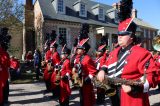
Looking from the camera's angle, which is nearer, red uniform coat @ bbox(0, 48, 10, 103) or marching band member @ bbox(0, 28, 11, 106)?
marching band member @ bbox(0, 28, 11, 106)

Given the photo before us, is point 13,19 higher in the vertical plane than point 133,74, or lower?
higher

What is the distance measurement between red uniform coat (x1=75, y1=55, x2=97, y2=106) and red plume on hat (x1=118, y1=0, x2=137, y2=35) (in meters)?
2.50

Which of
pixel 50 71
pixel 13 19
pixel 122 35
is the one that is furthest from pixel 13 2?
pixel 122 35

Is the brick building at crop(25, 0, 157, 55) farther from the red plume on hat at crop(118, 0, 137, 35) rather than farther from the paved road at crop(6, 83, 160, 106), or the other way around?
the red plume on hat at crop(118, 0, 137, 35)

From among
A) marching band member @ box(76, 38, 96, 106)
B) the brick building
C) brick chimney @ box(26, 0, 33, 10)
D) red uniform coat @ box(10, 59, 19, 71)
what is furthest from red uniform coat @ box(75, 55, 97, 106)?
brick chimney @ box(26, 0, 33, 10)

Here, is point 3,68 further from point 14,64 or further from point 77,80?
point 14,64

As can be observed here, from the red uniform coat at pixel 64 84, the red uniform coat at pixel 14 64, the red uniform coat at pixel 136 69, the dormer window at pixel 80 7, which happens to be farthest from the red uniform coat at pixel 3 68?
the dormer window at pixel 80 7

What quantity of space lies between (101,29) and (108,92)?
25847 mm

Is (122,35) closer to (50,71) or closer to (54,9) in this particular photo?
(50,71)

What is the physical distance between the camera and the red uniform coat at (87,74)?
23.2ft

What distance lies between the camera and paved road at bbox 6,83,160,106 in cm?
996

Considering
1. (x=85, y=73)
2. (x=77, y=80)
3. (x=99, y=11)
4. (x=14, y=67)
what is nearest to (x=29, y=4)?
(x=99, y=11)

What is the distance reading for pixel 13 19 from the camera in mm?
19594

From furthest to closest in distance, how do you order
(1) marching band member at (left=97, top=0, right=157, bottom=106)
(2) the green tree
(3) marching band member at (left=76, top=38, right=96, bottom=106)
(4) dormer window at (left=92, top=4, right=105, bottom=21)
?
(4) dormer window at (left=92, top=4, right=105, bottom=21), (2) the green tree, (3) marching band member at (left=76, top=38, right=96, bottom=106), (1) marching band member at (left=97, top=0, right=157, bottom=106)
